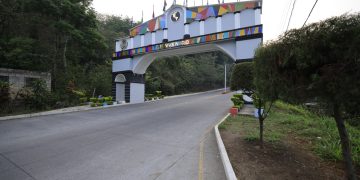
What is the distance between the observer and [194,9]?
56.2 ft

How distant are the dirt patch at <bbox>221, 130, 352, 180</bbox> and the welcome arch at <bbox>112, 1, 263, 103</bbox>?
9.07 m

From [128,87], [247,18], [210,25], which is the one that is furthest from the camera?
[128,87]

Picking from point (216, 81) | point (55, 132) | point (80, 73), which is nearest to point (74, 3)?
point (80, 73)

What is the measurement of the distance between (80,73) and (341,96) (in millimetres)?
22692

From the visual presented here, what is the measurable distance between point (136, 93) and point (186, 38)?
8530 mm

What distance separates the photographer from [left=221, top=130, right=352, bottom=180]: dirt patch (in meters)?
4.00

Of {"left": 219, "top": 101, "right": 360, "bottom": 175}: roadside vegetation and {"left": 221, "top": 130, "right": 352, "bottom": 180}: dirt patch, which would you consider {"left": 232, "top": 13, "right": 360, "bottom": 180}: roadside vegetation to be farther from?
{"left": 219, "top": 101, "right": 360, "bottom": 175}: roadside vegetation

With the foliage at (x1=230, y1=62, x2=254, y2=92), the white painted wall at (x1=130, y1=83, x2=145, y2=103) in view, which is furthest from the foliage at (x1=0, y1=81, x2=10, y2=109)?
the foliage at (x1=230, y1=62, x2=254, y2=92)

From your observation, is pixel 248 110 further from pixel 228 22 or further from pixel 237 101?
pixel 228 22

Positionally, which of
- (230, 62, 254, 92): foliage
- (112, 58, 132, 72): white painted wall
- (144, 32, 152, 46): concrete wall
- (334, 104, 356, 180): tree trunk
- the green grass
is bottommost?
the green grass

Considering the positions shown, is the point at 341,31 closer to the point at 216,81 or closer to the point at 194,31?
the point at 194,31

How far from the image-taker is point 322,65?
327cm

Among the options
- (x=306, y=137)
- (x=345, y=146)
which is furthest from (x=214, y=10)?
(x=345, y=146)

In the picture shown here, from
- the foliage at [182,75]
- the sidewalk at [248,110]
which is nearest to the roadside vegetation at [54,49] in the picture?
the foliage at [182,75]
